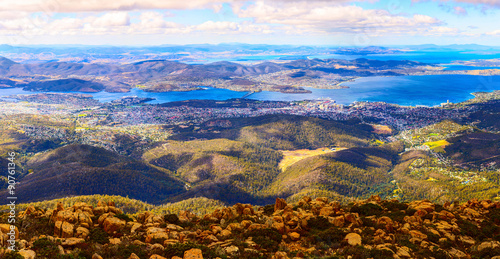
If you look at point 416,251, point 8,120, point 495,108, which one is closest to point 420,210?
point 416,251

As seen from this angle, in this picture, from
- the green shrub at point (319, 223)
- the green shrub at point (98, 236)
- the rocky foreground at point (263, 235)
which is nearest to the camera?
the rocky foreground at point (263, 235)

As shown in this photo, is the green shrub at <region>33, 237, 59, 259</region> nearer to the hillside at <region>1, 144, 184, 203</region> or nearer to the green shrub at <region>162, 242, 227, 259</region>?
the green shrub at <region>162, 242, 227, 259</region>

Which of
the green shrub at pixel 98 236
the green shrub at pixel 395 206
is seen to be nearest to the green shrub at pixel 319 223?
the green shrub at pixel 395 206

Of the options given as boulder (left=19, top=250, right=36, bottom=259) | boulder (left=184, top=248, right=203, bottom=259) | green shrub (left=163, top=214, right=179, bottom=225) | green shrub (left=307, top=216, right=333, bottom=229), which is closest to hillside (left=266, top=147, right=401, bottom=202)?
green shrub (left=307, top=216, right=333, bottom=229)

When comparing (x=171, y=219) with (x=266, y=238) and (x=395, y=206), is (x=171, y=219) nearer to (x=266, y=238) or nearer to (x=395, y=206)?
(x=266, y=238)

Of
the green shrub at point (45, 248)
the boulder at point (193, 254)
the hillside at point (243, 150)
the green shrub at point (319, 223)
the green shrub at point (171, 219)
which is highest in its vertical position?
the green shrub at point (45, 248)

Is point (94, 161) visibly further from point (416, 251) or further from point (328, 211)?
point (416, 251)

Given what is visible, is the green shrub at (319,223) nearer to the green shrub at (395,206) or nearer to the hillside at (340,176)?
the green shrub at (395,206)

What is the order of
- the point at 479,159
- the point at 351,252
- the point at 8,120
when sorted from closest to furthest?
the point at 351,252, the point at 479,159, the point at 8,120
